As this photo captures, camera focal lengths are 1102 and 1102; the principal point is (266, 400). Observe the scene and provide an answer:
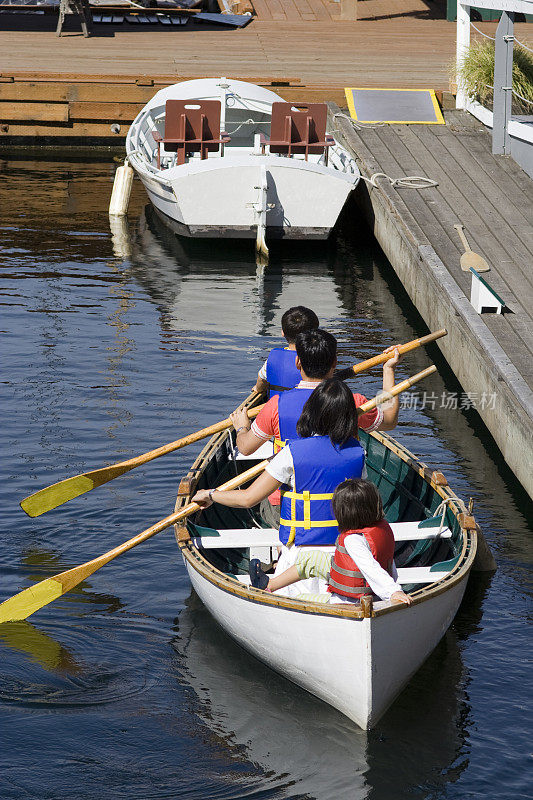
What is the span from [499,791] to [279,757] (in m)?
1.10

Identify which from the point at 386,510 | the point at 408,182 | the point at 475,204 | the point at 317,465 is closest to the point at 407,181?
the point at 408,182

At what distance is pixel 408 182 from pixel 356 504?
30.8ft

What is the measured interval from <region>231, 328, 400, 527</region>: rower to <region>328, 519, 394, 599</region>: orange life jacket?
0.86m

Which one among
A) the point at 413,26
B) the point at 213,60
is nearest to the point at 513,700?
the point at 213,60

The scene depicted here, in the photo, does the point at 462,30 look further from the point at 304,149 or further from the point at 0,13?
the point at 0,13

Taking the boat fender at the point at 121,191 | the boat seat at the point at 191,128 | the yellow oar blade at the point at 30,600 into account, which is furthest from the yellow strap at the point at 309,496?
the boat fender at the point at 121,191

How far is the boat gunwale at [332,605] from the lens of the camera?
5387 mm

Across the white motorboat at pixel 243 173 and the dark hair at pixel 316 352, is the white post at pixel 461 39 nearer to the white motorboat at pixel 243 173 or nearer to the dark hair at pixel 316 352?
the white motorboat at pixel 243 173

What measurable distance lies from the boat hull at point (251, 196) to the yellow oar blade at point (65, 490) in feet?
22.8

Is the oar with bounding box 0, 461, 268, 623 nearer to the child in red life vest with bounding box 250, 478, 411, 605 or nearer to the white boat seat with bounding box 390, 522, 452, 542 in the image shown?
the white boat seat with bounding box 390, 522, 452, 542

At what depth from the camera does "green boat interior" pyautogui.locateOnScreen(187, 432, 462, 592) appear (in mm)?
6934

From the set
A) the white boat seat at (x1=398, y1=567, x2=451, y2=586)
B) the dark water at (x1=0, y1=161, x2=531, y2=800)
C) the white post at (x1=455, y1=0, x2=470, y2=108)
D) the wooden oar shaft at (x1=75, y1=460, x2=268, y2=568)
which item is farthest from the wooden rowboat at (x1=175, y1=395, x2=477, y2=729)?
the white post at (x1=455, y1=0, x2=470, y2=108)

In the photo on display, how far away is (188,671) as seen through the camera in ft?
21.1

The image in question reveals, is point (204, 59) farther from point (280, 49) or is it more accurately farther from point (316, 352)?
point (316, 352)
